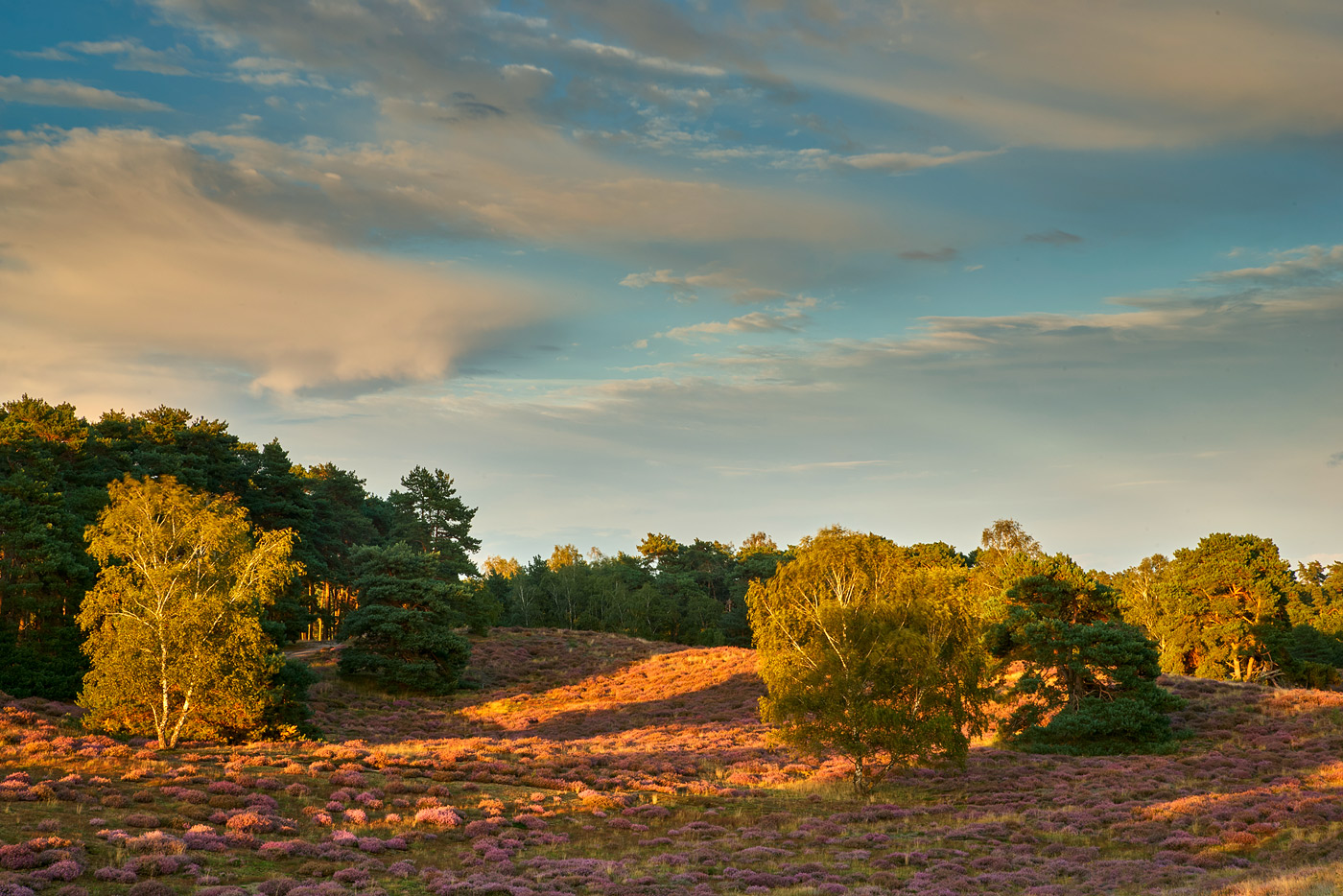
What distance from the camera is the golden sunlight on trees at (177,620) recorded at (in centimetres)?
3362

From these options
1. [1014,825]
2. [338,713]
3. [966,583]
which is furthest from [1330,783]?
[338,713]

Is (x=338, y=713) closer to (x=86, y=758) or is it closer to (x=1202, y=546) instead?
(x=86, y=758)

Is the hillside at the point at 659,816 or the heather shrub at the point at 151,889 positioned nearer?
the heather shrub at the point at 151,889

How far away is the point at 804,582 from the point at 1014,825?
11148 mm

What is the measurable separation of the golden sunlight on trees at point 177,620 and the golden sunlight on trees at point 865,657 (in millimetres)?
20843

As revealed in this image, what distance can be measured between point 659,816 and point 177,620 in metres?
20.8

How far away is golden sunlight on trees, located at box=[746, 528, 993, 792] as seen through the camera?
30781 millimetres

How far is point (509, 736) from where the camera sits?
47.4 metres

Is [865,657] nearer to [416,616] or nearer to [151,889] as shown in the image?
[151,889]

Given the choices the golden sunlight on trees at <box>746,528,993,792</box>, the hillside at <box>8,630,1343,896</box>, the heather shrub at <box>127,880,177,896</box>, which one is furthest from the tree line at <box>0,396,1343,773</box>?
the heather shrub at <box>127,880,177,896</box>

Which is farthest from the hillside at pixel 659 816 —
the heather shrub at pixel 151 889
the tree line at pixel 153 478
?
the tree line at pixel 153 478

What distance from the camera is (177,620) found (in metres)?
33.5

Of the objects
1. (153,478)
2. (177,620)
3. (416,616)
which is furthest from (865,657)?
A: (153,478)

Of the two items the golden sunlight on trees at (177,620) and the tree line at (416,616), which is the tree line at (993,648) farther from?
the golden sunlight on trees at (177,620)
